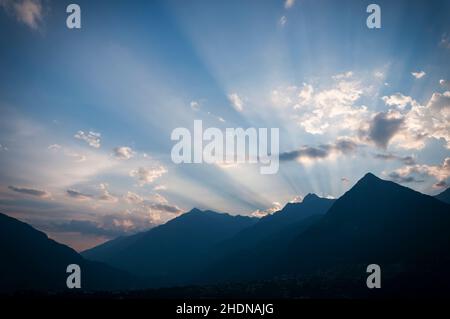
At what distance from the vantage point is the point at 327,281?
192125 mm

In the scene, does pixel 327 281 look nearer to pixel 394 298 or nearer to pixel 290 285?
pixel 290 285
